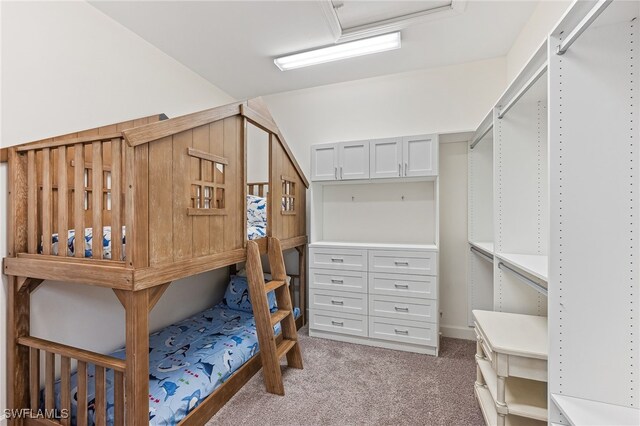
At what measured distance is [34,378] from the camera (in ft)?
5.17

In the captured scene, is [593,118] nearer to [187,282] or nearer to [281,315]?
[281,315]

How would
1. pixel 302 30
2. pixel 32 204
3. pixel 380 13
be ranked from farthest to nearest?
pixel 302 30 < pixel 380 13 < pixel 32 204

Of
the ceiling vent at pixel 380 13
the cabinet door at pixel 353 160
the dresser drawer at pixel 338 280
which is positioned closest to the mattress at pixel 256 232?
the dresser drawer at pixel 338 280

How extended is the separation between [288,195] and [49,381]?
2.03 metres

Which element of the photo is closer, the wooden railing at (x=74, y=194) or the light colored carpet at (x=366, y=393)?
the wooden railing at (x=74, y=194)

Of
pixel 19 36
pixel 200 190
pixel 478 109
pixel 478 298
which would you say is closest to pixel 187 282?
pixel 200 190

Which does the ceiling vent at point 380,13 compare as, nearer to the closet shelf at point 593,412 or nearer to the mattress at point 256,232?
the mattress at point 256,232

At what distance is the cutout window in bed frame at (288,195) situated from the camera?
2746 mm

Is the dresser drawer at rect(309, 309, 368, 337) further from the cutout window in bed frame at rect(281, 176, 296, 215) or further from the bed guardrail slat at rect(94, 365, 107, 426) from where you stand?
the bed guardrail slat at rect(94, 365, 107, 426)

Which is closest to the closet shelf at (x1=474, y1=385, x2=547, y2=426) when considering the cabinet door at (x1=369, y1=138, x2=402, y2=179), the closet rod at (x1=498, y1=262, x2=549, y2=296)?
the closet rod at (x1=498, y1=262, x2=549, y2=296)

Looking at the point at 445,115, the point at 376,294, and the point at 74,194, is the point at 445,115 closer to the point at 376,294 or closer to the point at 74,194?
the point at 376,294

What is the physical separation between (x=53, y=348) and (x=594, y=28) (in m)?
2.75

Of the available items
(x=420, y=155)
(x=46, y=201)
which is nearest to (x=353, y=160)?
(x=420, y=155)

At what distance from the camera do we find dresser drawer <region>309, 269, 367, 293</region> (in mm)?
2719
